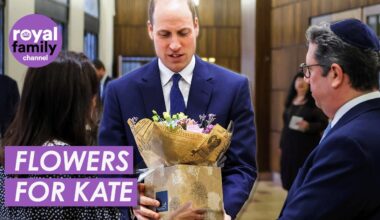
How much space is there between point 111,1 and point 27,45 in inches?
287

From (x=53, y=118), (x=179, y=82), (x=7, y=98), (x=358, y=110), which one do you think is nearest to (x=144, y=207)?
(x=53, y=118)

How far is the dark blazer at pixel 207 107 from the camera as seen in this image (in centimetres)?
157

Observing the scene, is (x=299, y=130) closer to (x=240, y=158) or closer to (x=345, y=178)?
(x=240, y=158)

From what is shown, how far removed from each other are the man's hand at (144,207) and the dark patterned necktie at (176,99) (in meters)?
0.29

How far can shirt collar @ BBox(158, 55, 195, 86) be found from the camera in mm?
1647

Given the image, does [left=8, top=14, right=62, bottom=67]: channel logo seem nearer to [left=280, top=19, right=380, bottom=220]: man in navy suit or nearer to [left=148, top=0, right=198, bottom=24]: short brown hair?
→ [left=148, top=0, right=198, bottom=24]: short brown hair

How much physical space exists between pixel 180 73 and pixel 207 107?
13 centimetres

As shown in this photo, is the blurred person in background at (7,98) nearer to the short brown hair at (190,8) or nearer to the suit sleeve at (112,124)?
the suit sleeve at (112,124)

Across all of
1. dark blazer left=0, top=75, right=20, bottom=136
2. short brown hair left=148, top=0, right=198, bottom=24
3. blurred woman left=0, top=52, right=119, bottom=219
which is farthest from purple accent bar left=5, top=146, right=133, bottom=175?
dark blazer left=0, top=75, right=20, bottom=136

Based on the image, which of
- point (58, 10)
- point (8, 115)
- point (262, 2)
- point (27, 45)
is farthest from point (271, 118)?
point (27, 45)

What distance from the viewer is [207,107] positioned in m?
1.61

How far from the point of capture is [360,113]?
133cm

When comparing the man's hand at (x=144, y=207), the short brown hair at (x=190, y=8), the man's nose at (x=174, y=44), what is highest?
the short brown hair at (x=190, y=8)

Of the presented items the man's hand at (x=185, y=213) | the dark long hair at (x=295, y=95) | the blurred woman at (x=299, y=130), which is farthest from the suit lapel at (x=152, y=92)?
the dark long hair at (x=295, y=95)
